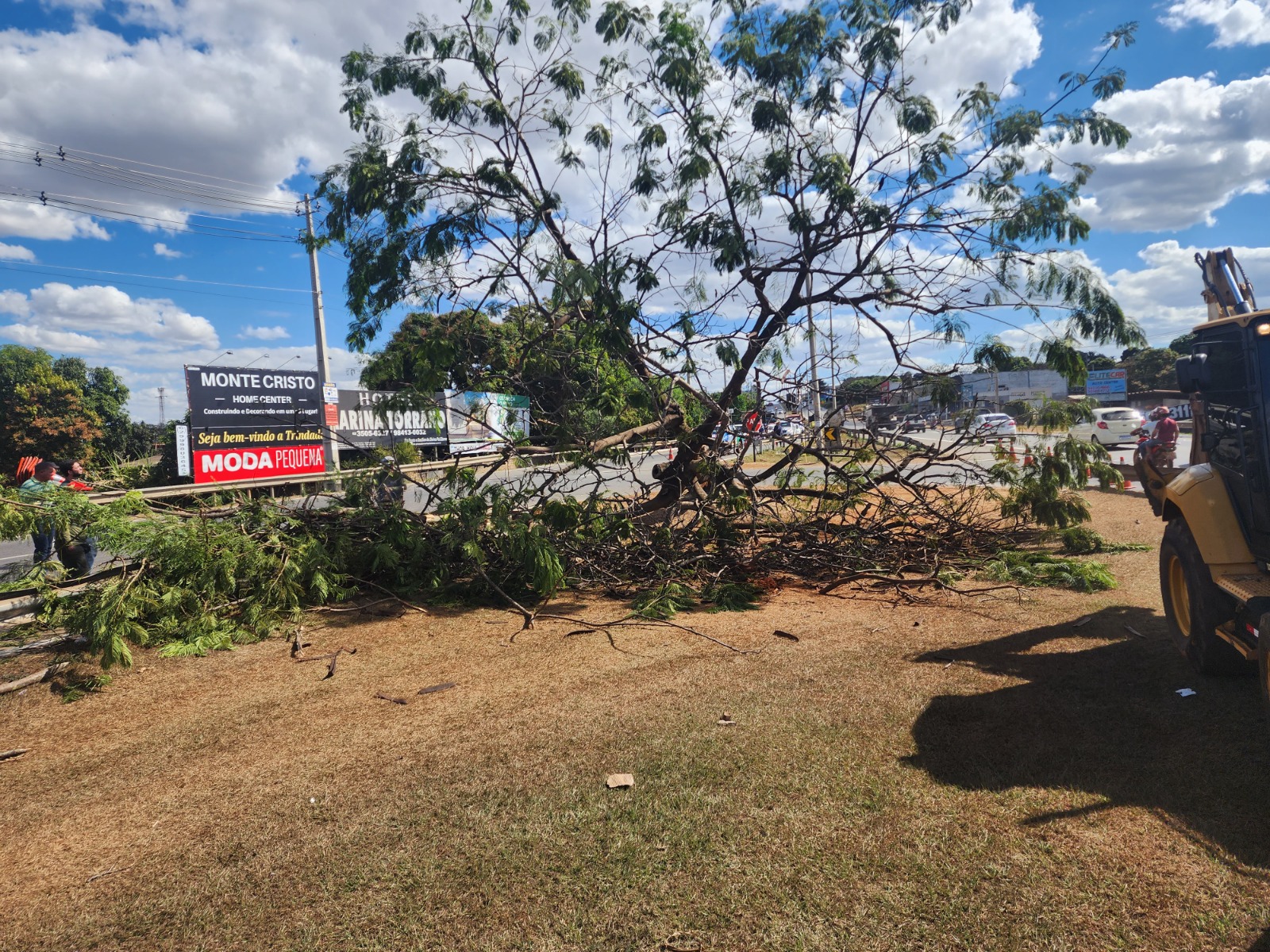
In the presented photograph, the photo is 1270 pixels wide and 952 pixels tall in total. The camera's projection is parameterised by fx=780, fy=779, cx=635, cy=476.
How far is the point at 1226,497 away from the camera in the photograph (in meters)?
4.52

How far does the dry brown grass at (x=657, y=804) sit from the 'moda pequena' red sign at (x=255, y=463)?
14.9 metres

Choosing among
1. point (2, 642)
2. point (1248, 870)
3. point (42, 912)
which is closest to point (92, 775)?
point (42, 912)

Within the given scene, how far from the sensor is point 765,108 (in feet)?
30.0

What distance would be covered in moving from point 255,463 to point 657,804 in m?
19.1

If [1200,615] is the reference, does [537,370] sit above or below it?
above

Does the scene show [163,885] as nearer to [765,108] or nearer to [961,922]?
[961,922]

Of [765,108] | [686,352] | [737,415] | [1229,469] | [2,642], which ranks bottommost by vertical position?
[2,642]

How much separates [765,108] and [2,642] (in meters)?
9.00

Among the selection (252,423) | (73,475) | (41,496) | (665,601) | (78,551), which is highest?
(252,423)

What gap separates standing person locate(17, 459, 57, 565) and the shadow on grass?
6.53 m

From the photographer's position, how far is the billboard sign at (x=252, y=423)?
63.0 ft

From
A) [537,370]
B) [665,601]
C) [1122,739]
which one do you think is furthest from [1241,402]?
[537,370]

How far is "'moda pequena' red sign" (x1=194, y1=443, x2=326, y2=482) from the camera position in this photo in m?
19.2

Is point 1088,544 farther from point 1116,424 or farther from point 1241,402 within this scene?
point 1116,424
